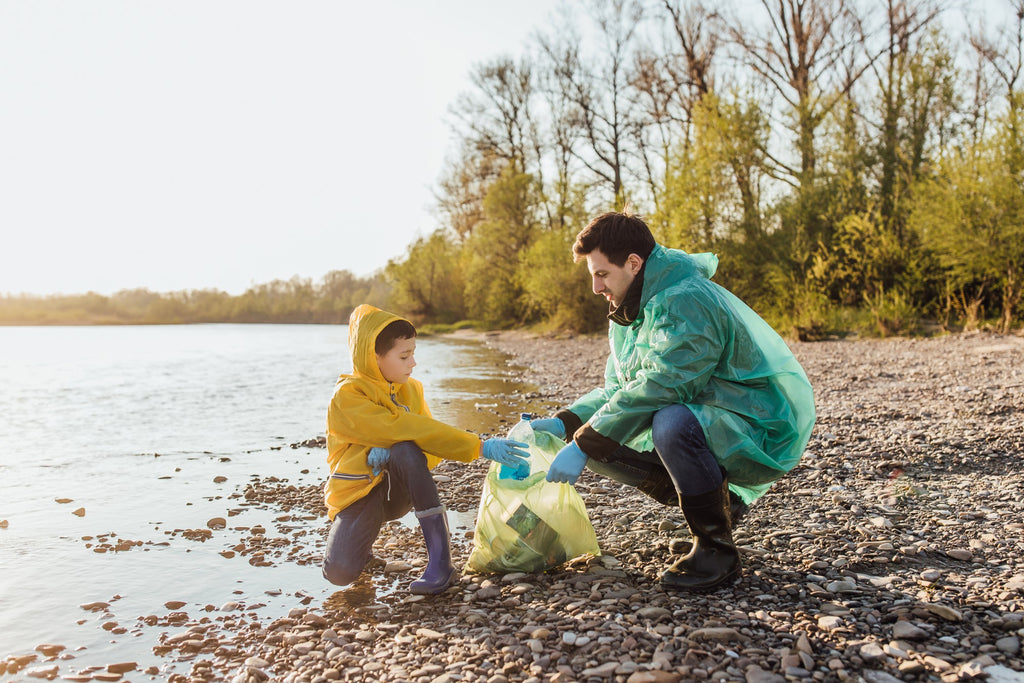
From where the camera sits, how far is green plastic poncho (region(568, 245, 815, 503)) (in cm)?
290

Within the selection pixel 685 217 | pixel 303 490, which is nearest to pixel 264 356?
pixel 685 217

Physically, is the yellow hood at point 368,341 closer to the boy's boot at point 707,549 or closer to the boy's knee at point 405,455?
the boy's knee at point 405,455

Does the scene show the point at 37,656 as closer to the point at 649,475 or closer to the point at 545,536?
the point at 545,536

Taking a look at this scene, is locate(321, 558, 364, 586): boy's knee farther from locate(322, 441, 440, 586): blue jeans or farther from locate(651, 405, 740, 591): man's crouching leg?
locate(651, 405, 740, 591): man's crouching leg

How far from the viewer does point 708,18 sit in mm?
21812

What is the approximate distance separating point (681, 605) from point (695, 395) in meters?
0.81

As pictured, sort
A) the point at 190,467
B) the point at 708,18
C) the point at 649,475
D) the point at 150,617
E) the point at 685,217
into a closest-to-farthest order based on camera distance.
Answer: the point at 150,617 < the point at 649,475 < the point at 190,467 < the point at 685,217 < the point at 708,18

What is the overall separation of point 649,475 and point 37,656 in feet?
8.27

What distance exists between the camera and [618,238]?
3.09 meters

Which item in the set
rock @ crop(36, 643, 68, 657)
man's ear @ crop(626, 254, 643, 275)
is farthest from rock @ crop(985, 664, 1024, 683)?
rock @ crop(36, 643, 68, 657)

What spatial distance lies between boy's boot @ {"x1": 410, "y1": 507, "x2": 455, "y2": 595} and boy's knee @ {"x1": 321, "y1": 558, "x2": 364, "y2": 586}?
27 cm

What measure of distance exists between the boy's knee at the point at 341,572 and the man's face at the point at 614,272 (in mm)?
1597

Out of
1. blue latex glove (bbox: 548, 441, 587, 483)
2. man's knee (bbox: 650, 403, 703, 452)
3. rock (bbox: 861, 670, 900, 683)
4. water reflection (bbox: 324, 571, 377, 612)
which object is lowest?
water reflection (bbox: 324, 571, 377, 612)

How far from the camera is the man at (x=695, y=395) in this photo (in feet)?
9.50
